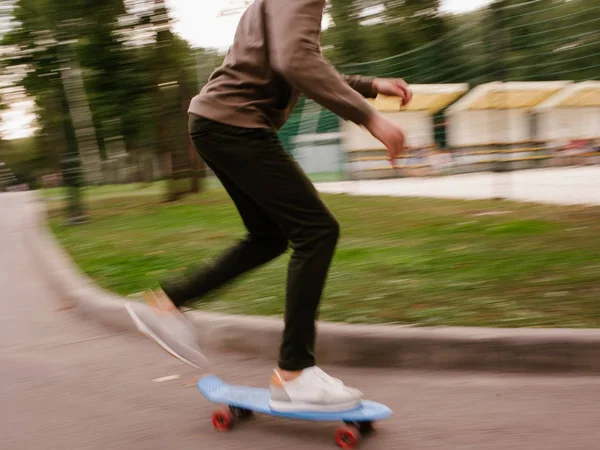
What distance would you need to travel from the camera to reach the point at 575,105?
16.1 metres

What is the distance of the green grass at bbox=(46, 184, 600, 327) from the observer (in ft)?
12.9

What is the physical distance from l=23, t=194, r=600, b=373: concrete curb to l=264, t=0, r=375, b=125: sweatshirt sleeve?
1399mm

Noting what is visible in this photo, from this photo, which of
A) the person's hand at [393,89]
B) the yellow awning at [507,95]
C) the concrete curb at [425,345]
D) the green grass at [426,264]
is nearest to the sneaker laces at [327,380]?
the green grass at [426,264]

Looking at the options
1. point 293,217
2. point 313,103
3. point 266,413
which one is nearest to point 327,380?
point 266,413

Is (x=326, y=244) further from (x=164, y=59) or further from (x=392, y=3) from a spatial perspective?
(x=392, y=3)

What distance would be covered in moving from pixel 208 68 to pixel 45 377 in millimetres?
13186

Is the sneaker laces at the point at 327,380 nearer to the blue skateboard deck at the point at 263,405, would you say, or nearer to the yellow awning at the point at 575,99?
Answer: the blue skateboard deck at the point at 263,405

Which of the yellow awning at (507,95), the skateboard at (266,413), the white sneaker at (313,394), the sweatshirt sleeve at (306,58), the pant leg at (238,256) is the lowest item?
the yellow awning at (507,95)

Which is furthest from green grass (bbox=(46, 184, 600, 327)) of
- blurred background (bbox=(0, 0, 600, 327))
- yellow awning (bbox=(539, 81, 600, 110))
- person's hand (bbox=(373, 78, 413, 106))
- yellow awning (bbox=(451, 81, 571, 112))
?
yellow awning (bbox=(539, 81, 600, 110))

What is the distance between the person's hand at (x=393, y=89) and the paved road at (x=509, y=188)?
6317 millimetres

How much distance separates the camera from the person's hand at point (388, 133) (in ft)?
8.15

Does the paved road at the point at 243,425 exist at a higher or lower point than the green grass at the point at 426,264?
higher

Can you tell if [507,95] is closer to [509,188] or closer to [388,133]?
[509,188]

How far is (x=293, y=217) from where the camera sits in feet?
8.66
